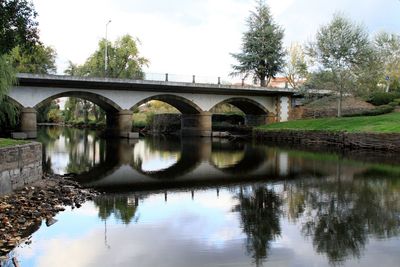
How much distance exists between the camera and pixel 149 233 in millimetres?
8938

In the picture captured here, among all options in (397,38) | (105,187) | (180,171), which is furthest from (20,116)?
(397,38)

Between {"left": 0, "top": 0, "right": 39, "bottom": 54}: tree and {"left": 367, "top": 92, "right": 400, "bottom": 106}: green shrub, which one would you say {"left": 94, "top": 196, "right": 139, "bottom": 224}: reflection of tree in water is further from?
{"left": 367, "top": 92, "right": 400, "bottom": 106}: green shrub

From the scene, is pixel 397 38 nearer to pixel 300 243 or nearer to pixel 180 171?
pixel 180 171

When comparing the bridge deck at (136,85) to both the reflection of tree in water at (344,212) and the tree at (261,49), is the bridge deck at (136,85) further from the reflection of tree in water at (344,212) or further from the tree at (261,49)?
the reflection of tree in water at (344,212)

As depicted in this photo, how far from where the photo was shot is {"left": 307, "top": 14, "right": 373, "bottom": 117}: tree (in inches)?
1432

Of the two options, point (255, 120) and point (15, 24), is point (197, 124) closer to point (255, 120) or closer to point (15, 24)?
point (255, 120)

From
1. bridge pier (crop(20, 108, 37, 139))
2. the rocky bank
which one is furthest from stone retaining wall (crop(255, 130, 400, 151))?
the rocky bank

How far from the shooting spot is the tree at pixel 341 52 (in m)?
36.4

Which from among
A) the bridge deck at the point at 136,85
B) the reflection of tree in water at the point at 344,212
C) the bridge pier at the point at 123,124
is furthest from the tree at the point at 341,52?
the reflection of tree in water at the point at 344,212

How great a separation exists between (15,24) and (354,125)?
996 inches

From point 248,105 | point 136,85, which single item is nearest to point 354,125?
point 248,105

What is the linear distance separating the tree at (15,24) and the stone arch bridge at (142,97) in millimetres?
21539

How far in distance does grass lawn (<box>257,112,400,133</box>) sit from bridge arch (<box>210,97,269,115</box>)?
19.5 feet

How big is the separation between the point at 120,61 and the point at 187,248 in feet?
169
